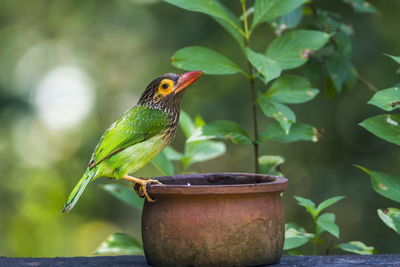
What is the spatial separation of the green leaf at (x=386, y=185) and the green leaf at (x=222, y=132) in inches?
24.1

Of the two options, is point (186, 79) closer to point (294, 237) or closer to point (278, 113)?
point (278, 113)

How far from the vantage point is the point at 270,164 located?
298 centimetres

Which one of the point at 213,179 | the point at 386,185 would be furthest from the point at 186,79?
the point at 386,185

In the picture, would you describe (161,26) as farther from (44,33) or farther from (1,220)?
(1,220)

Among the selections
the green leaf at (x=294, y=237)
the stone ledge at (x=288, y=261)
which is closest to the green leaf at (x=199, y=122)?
the green leaf at (x=294, y=237)

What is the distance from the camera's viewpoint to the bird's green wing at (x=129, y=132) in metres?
2.50

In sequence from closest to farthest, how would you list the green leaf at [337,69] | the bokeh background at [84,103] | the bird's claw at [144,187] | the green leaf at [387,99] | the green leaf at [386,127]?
1. the bird's claw at [144,187]
2. the green leaf at [387,99]
3. the green leaf at [386,127]
4. the green leaf at [337,69]
5. the bokeh background at [84,103]

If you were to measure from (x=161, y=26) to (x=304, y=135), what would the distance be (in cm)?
314

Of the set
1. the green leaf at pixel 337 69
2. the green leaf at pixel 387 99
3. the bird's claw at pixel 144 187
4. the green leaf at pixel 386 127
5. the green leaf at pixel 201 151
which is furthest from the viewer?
the green leaf at pixel 337 69

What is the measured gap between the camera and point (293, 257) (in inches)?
97.2

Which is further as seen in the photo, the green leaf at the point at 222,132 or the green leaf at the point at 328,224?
the green leaf at the point at 222,132

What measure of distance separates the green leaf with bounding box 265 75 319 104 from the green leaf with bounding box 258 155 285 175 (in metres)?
0.31

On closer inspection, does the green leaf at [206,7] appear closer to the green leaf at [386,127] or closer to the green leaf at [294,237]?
the green leaf at [386,127]

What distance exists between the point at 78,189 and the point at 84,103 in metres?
4.11
